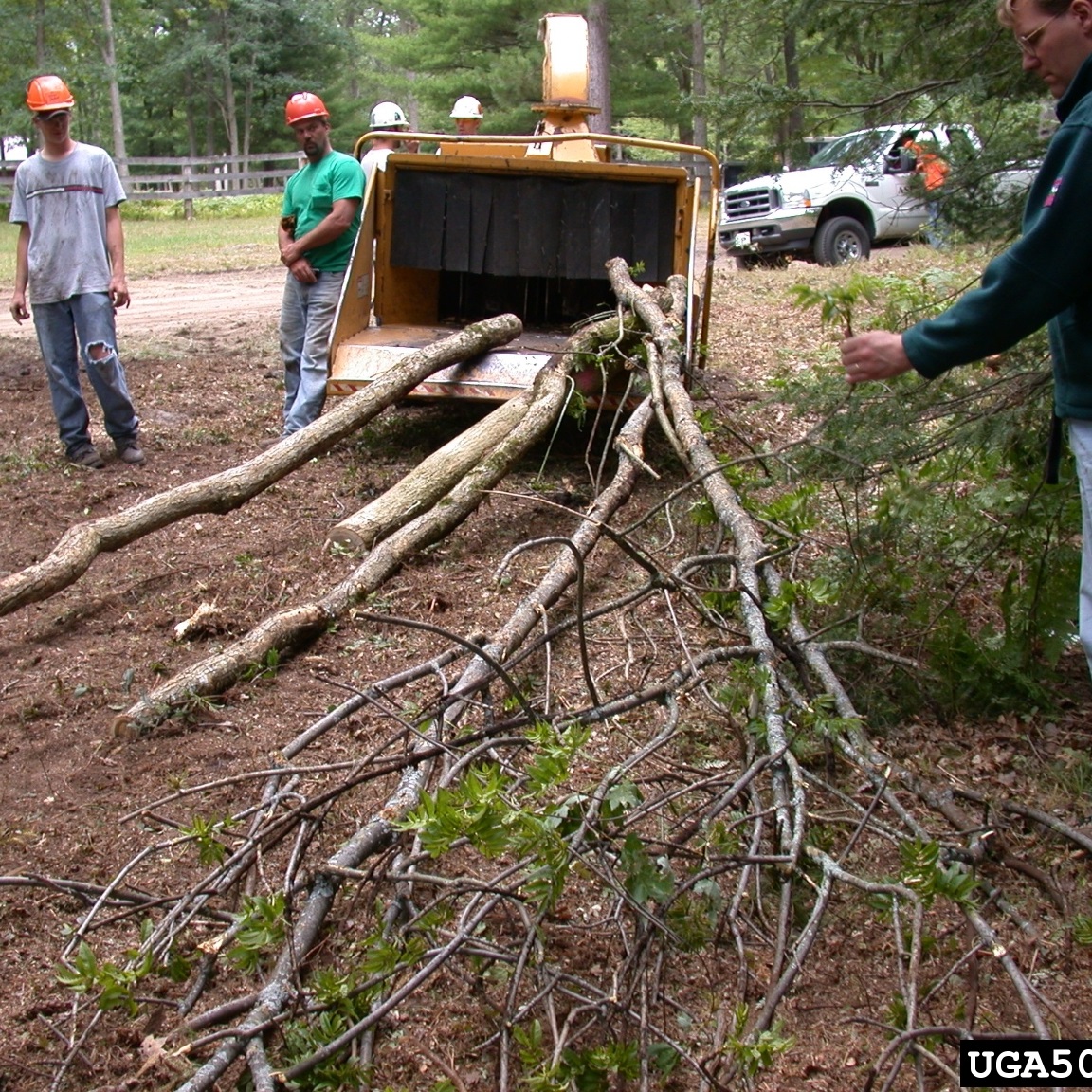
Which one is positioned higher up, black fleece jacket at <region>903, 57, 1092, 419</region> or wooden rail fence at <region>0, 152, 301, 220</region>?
black fleece jacket at <region>903, 57, 1092, 419</region>

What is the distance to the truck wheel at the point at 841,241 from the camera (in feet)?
51.0

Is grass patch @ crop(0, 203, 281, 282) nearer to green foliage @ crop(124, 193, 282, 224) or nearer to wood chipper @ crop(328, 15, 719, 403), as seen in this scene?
green foliage @ crop(124, 193, 282, 224)

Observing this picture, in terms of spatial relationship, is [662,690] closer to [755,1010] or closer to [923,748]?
[755,1010]

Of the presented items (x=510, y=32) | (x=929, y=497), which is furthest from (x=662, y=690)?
(x=510, y=32)

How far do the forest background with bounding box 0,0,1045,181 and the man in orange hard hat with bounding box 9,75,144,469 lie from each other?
3265mm

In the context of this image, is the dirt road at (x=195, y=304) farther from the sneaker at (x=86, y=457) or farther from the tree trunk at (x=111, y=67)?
the tree trunk at (x=111, y=67)

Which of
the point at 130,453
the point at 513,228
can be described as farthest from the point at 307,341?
the point at 513,228

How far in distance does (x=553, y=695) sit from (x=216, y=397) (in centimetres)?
545

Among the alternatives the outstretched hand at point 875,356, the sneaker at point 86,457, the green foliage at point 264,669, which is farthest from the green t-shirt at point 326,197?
the outstretched hand at point 875,356

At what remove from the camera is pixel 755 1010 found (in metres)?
2.79

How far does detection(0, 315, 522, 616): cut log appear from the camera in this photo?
4.89 metres

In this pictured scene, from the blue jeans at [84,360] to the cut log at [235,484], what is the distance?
1326 millimetres

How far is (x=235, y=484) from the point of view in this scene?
221 inches

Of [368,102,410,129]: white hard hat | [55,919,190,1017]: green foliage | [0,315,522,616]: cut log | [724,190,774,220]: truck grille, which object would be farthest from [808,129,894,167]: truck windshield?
[724,190,774,220]: truck grille
